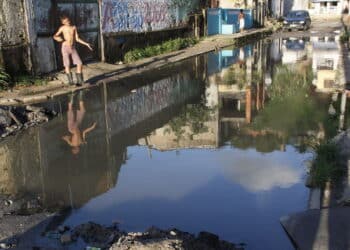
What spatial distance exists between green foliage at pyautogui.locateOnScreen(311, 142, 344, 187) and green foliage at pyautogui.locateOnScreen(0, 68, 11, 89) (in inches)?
323

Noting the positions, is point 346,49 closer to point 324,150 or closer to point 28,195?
point 324,150

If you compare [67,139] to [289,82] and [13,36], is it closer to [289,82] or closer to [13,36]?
[13,36]

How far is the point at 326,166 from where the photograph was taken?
251 inches

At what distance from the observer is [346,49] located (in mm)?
21188

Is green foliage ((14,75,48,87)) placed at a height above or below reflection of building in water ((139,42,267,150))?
above

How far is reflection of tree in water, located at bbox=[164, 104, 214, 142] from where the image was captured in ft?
30.0

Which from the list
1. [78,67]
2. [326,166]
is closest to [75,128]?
[78,67]

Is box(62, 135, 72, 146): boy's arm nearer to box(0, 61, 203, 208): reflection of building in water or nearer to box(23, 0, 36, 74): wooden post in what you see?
box(0, 61, 203, 208): reflection of building in water

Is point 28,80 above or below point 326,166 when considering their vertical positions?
above

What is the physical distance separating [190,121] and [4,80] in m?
5.12

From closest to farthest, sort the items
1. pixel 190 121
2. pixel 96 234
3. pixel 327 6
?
pixel 96 234 < pixel 190 121 < pixel 327 6

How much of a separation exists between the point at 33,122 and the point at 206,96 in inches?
185

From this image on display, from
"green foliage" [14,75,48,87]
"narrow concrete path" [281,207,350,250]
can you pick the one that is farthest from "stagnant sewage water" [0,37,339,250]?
"green foliage" [14,75,48,87]

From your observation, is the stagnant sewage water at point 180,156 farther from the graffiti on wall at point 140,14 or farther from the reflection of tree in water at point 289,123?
the graffiti on wall at point 140,14
